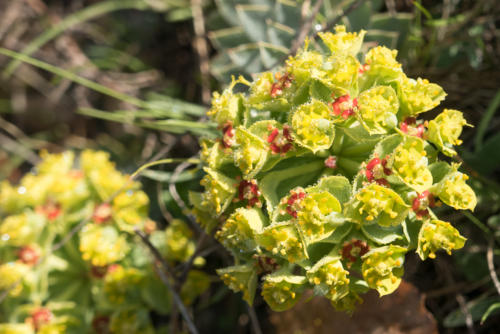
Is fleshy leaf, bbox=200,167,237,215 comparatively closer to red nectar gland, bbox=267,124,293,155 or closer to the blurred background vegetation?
red nectar gland, bbox=267,124,293,155

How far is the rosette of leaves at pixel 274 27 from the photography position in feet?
7.38

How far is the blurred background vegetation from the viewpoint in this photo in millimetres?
2160

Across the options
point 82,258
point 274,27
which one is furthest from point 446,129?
point 82,258

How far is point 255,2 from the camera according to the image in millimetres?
2508

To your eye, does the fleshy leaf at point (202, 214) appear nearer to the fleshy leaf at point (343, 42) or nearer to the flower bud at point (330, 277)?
the flower bud at point (330, 277)

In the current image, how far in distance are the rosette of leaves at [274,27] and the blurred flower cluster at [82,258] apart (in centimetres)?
80

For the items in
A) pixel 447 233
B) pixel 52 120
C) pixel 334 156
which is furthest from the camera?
pixel 52 120

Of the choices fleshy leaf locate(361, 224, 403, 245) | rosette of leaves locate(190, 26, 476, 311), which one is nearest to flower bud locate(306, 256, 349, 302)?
rosette of leaves locate(190, 26, 476, 311)

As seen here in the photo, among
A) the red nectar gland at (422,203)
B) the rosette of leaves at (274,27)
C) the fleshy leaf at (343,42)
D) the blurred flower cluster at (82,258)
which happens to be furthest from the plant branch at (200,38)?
the red nectar gland at (422,203)

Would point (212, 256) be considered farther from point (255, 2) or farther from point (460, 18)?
point (460, 18)

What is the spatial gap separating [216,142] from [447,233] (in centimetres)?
78

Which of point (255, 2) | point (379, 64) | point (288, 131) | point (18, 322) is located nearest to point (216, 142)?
point (288, 131)

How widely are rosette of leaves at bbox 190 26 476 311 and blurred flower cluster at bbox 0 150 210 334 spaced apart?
0.80 metres

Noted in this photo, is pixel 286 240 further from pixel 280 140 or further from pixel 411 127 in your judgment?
pixel 411 127
